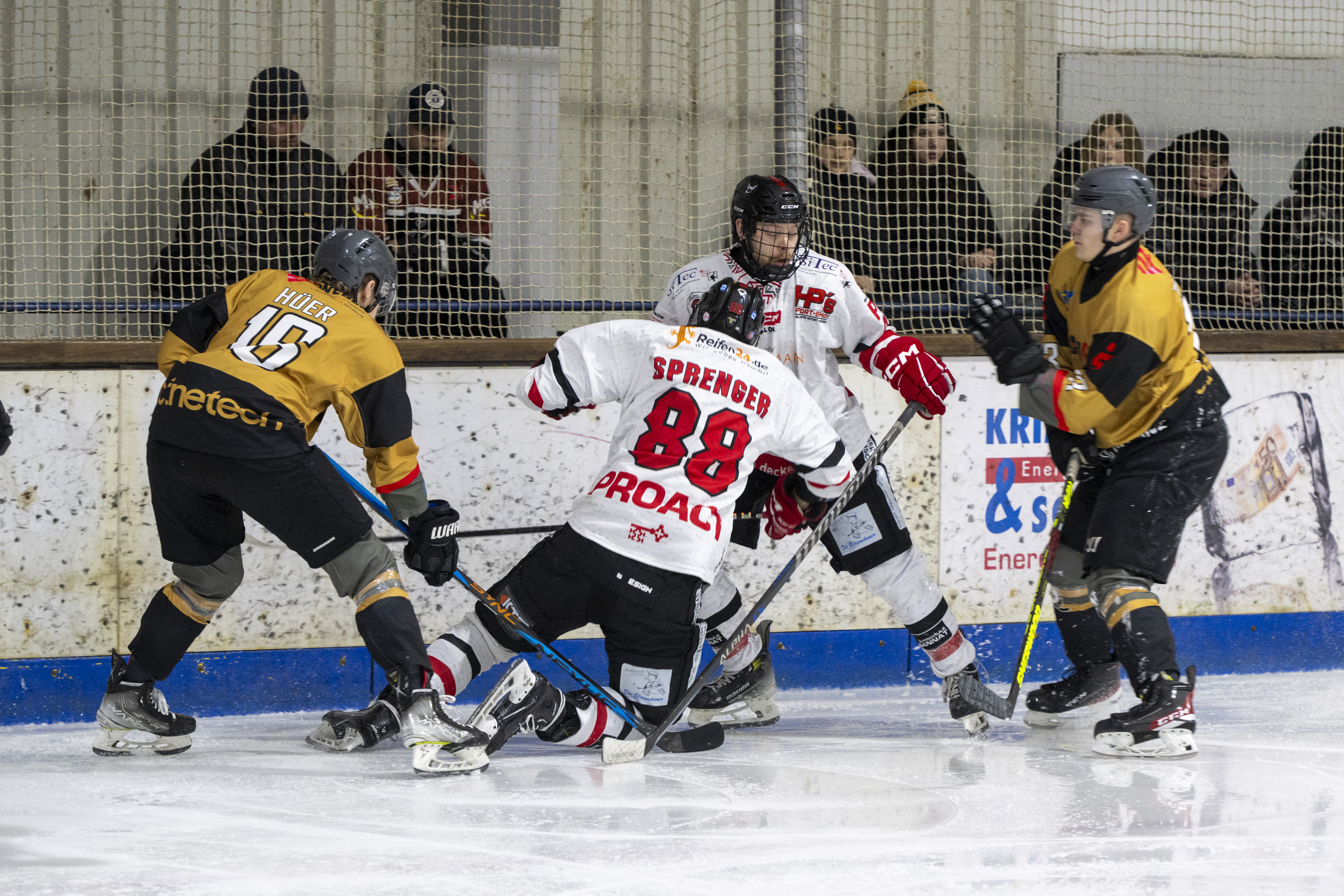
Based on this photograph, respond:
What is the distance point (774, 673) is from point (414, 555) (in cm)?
127

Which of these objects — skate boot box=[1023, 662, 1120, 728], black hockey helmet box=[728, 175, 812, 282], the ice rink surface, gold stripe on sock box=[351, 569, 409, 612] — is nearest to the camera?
the ice rink surface

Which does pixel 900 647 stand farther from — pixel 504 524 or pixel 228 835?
pixel 228 835

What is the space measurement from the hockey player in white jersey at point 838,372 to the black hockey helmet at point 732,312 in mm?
321

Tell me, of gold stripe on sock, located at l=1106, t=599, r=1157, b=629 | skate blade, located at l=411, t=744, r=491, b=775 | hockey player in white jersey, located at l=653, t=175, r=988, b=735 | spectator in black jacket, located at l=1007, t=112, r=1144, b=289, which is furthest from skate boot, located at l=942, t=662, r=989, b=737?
spectator in black jacket, located at l=1007, t=112, r=1144, b=289

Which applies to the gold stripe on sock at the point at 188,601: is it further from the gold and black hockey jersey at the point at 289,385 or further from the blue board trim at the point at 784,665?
the blue board trim at the point at 784,665

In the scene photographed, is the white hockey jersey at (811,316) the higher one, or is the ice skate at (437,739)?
the white hockey jersey at (811,316)

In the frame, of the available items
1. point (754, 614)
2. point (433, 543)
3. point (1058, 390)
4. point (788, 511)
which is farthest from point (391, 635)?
point (1058, 390)

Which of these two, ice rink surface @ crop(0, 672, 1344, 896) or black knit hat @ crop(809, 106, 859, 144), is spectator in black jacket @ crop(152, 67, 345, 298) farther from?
black knit hat @ crop(809, 106, 859, 144)

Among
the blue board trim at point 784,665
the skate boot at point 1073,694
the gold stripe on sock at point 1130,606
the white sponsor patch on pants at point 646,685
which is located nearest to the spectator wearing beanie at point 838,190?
the blue board trim at point 784,665

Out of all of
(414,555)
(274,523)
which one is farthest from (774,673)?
(274,523)

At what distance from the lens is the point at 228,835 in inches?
91.5

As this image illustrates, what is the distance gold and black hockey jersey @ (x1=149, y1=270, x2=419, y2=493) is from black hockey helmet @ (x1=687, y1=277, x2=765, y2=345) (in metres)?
0.64

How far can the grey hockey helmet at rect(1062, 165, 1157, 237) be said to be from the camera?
294cm

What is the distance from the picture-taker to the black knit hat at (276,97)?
12.4 feet
